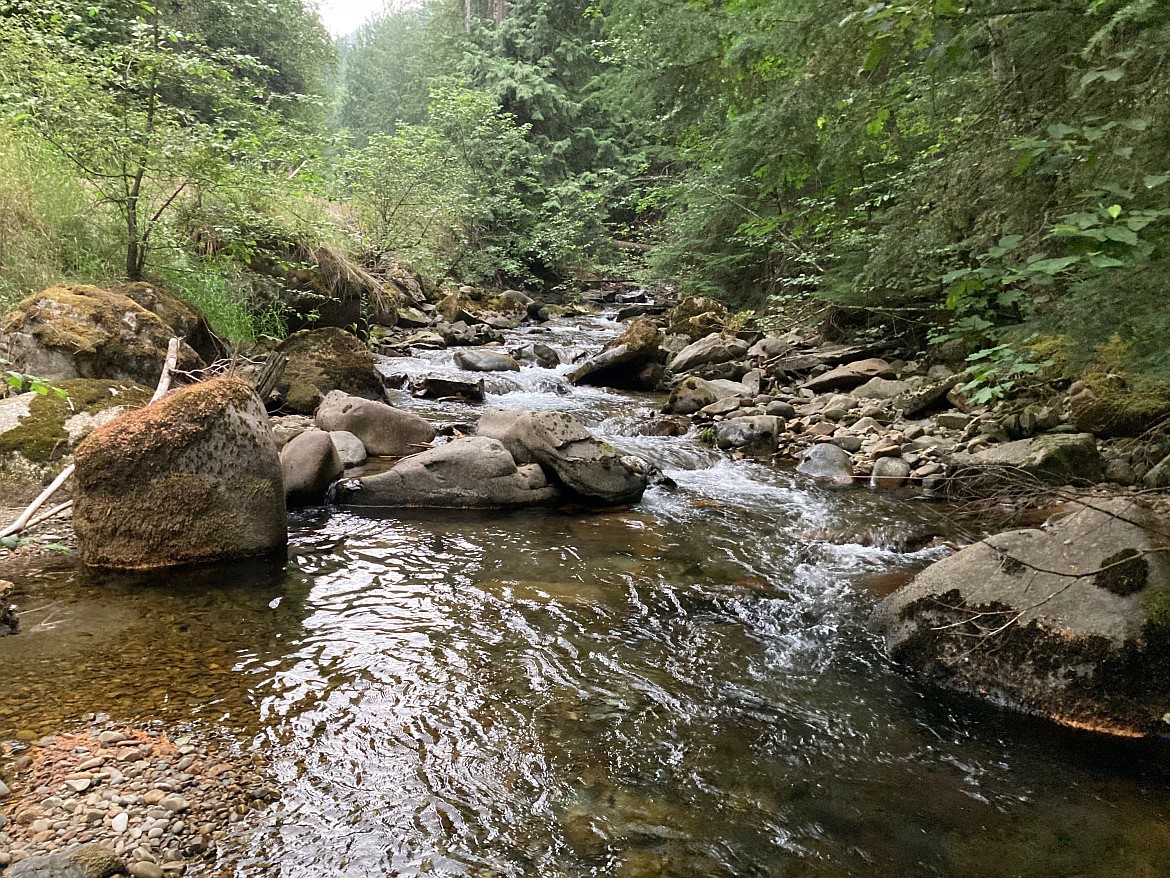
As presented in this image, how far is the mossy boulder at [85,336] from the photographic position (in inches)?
237

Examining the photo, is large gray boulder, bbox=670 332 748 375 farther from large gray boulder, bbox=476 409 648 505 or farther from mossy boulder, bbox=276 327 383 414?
mossy boulder, bbox=276 327 383 414

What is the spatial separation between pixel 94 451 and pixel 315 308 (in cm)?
781

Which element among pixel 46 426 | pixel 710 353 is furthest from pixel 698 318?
pixel 46 426

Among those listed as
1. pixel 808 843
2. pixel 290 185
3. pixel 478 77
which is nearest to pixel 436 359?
pixel 290 185

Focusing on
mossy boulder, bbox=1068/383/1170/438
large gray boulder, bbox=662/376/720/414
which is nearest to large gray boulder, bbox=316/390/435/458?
large gray boulder, bbox=662/376/720/414

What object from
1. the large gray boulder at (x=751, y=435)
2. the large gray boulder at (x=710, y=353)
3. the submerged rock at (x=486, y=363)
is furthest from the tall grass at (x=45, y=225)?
the large gray boulder at (x=710, y=353)

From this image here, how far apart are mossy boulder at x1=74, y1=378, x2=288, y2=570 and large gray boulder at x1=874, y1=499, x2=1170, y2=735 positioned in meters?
4.49

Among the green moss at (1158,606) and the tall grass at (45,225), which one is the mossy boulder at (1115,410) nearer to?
the green moss at (1158,606)

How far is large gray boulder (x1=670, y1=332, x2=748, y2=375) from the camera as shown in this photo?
40.8 feet

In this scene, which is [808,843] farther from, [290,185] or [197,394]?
[290,185]

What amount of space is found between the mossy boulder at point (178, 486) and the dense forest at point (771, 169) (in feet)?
12.1

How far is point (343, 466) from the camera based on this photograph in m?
6.82

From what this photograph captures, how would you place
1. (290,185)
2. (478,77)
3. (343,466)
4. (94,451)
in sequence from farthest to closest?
(478,77) < (290,185) < (343,466) < (94,451)

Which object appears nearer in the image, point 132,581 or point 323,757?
point 323,757
